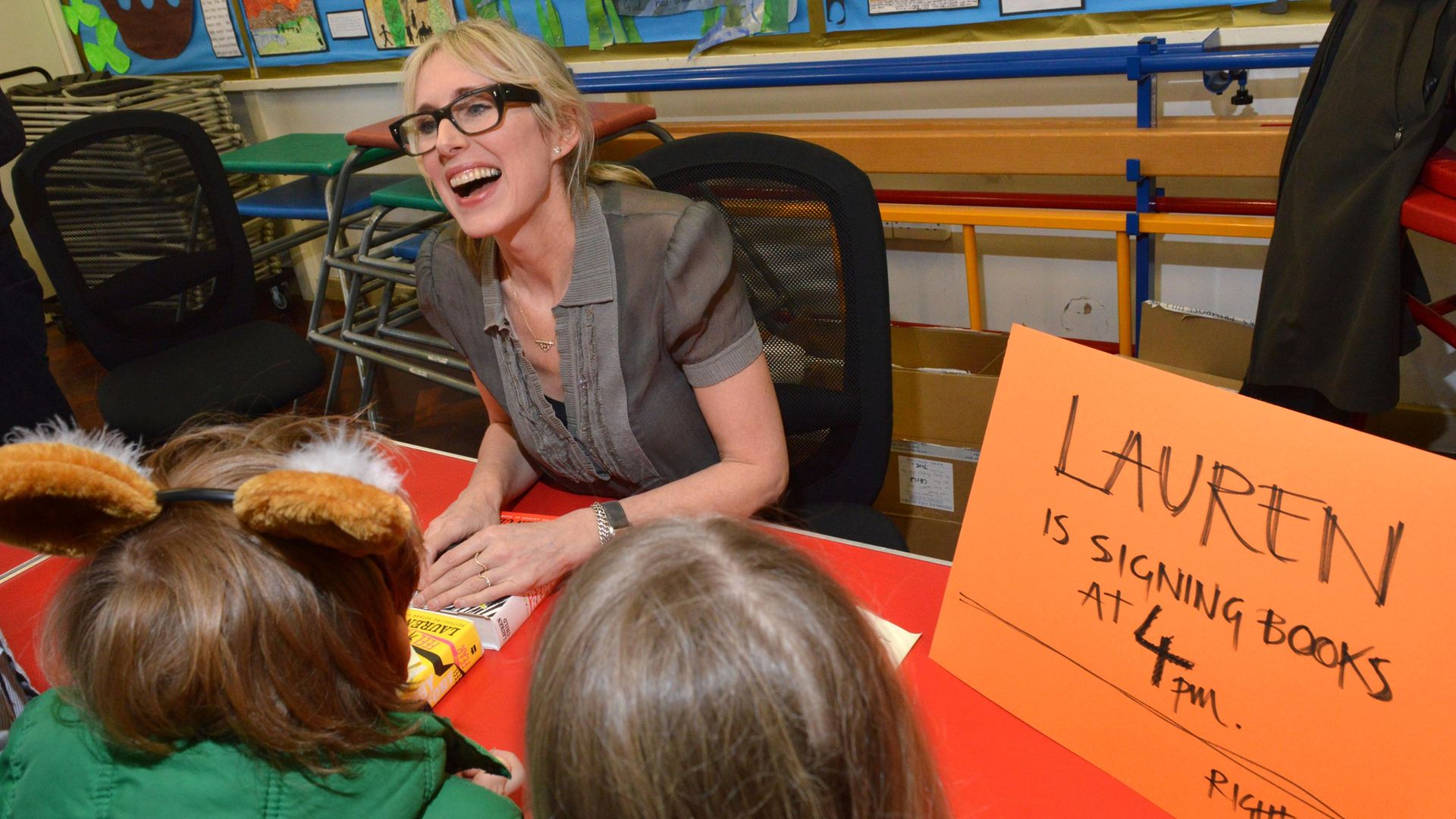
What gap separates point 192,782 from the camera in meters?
0.60

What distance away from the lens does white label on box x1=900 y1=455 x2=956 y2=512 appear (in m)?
1.97

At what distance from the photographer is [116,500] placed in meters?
0.56

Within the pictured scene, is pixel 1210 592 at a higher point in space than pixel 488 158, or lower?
lower

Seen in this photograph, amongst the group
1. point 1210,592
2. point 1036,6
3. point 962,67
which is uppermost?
point 1036,6

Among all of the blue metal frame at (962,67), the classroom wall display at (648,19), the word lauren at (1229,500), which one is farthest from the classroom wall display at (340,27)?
the word lauren at (1229,500)

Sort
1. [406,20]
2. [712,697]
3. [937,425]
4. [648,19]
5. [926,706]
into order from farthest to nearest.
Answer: [406,20] < [648,19] < [937,425] < [926,706] < [712,697]

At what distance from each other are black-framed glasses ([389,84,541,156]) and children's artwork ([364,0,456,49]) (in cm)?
214

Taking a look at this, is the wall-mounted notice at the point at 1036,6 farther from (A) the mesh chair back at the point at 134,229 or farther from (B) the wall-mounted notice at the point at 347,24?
(B) the wall-mounted notice at the point at 347,24

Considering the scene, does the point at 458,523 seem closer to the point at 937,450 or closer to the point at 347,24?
the point at 937,450

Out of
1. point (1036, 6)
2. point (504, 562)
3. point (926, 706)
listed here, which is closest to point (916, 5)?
point (1036, 6)

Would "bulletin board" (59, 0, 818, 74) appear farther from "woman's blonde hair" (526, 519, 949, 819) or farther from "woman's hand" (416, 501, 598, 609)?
"woman's blonde hair" (526, 519, 949, 819)

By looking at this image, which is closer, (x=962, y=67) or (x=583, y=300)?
(x=583, y=300)

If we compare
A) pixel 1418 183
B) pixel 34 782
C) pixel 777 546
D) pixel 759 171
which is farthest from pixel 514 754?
pixel 1418 183

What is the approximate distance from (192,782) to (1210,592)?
0.66 meters
